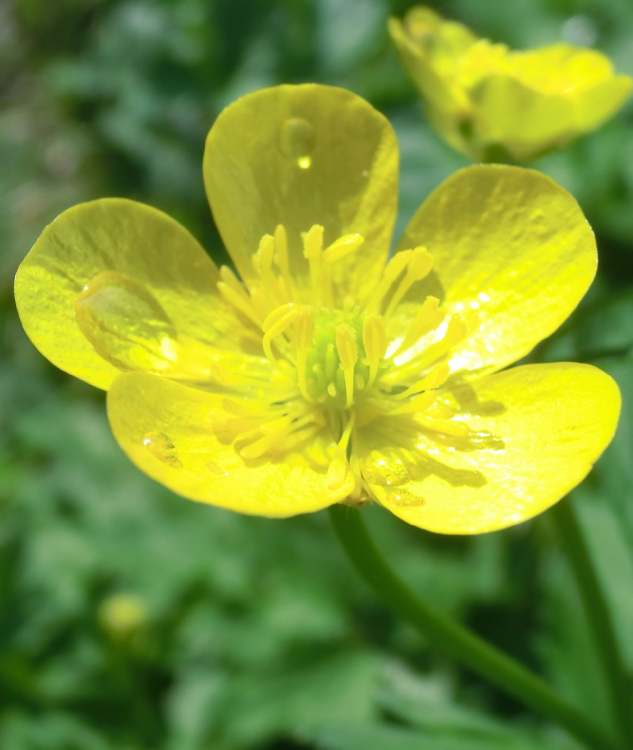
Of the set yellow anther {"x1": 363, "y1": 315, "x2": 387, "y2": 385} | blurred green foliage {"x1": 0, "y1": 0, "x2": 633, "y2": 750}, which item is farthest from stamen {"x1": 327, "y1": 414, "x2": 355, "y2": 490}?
blurred green foliage {"x1": 0, "y1": 0, "x2": 633, "y2": 750}

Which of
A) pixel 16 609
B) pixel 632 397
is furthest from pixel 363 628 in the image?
pixel 632 397

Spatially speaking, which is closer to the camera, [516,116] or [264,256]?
[264,256]

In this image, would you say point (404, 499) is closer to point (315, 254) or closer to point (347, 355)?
point (347, 355)

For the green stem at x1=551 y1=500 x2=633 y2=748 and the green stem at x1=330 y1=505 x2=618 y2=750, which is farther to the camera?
the green stem at x1=551 y1=500 x2=633 y2=748

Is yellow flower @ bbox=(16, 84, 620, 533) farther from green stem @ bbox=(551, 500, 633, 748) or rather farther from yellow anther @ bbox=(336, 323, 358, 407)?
green stem @ bbox=(551, 500, 633, 748)

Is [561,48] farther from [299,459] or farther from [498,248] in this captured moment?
[299,459]

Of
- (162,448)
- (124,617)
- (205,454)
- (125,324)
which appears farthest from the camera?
(124,617)

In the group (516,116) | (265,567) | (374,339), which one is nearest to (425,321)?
(374,339)
